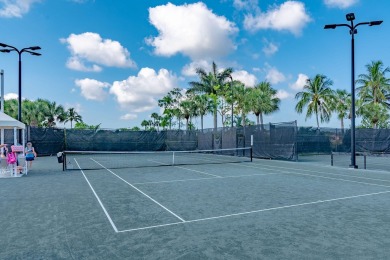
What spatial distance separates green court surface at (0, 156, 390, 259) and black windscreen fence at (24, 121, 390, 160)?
1138 cm

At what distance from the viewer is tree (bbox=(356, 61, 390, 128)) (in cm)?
4294

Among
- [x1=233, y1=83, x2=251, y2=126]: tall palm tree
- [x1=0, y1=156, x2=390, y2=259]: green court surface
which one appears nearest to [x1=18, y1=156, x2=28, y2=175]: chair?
[x1=0, y1=156, x2=390, y2=259]: green court surface

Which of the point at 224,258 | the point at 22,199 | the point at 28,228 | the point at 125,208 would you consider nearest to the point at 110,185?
the point at 22,199

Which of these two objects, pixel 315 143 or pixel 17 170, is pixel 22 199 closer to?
pixel 17 170

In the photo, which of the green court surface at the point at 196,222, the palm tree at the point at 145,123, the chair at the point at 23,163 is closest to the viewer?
the green court surface at the point at 196,222

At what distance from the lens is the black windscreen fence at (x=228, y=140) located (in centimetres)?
2085

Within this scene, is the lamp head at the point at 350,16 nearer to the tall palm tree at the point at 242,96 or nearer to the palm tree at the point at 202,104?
the tall palm tree at the point at 242,96

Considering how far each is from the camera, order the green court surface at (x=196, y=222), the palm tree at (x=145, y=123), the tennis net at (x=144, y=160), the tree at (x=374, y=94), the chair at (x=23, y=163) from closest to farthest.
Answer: the green court surface at (x=196, y=222) → the chair at (x=23, y=163) → the tennis net at (x=144, y=160) → the tree at (x=374, y=94) → the palm tree at (x=145, y=123)

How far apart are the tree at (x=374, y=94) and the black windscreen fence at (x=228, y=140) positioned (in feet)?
58.6

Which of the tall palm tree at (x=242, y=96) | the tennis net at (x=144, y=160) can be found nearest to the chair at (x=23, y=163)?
the tennis net at (x=144, y=160)

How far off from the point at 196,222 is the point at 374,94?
4746 centimetres

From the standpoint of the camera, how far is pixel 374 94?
44.3 meters

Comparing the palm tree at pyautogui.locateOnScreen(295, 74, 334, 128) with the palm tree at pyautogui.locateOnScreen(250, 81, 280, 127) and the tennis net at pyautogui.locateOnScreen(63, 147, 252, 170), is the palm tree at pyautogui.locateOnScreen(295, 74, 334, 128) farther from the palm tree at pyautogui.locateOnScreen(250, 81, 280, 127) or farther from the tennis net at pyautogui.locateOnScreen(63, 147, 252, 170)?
the tennis net at pyautogui.locateOnScreen(63, 147, 252, 170)

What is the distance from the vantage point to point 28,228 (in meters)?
5.22
